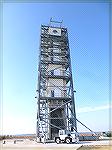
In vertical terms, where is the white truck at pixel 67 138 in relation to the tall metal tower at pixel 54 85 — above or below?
below

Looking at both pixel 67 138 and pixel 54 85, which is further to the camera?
pixel 54 85

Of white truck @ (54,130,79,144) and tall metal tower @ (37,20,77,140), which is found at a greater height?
tall metal tower @ (37,20,77,140)

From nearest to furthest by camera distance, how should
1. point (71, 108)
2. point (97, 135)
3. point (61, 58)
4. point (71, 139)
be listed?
point (71, 139) < point (97, 135) < point (71, 108) < point (61, 58)

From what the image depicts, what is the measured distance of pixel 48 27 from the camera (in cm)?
3400

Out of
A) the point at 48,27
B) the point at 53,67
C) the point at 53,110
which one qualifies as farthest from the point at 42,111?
the point at 48,27

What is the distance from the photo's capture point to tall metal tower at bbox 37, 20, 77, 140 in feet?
98.3

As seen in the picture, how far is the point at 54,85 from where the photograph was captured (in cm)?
3117

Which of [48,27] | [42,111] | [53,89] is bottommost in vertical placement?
[42,111]

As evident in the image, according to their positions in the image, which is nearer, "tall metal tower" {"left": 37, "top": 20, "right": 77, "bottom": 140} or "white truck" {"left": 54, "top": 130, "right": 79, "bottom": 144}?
"white truck" {"left": 54, "top": 130, "right": 79, "bottom": 144}

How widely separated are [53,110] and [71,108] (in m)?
2.40

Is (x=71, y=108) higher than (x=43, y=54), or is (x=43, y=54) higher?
(x=43, y=54)

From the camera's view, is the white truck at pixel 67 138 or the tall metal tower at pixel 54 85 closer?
the white truck at pixel 67 138

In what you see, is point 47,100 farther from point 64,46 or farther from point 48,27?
point 48,27

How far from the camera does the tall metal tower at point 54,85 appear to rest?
30.0m
